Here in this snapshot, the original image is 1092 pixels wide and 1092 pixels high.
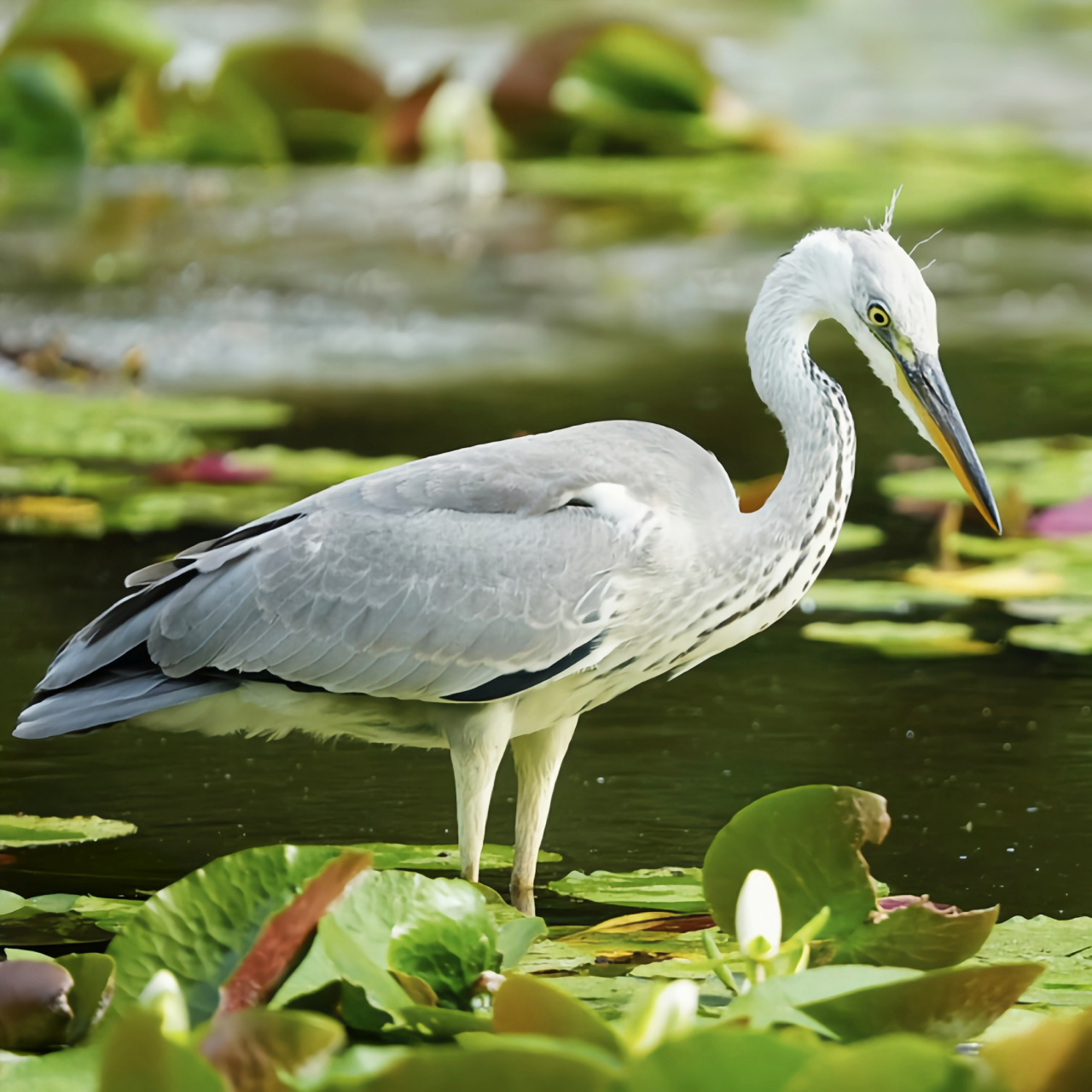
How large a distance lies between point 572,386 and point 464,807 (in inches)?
187

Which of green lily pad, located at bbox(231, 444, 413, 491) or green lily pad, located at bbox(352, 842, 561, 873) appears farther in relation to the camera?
green lily pad, located at bbox(231, 444, 413, 491)

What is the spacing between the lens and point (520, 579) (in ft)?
10.3

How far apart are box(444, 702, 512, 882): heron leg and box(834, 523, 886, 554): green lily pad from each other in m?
2.49

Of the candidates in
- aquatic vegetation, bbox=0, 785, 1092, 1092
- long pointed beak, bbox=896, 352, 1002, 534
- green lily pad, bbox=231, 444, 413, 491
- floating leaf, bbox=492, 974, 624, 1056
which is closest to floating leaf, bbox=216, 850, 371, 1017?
aquatic vegetation, bbox=0, 785, 1092, 1092

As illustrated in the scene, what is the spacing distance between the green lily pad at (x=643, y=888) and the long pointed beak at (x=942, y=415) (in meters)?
0.80

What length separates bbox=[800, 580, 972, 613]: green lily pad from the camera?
5008mm

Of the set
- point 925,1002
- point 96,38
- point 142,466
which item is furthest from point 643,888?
point 96,38

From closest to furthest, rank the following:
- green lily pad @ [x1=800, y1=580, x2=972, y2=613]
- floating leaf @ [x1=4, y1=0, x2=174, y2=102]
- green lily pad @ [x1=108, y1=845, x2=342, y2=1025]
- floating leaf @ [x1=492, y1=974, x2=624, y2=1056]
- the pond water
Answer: floating leaf @ [x1=492, y1=974, x2=624, y2=1056] → green lily pad @ [x1=108, y1=845, x2=342, y2=1025] → the pond water → green lily pad @ [x1=800, y1=580, x2=972, y2=613] → floating leaf @ [x1=4, y1=0, x2=174, y2=102]

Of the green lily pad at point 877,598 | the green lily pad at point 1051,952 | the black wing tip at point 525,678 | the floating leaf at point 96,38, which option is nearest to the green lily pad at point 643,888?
the black wing tip at point 525,678

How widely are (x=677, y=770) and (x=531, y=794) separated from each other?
696 mm

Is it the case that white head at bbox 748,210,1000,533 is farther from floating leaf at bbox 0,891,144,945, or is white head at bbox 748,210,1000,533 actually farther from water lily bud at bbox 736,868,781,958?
floating leaf at bbox 0,891,144,945

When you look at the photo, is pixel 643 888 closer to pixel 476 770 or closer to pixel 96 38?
pixel 476 770

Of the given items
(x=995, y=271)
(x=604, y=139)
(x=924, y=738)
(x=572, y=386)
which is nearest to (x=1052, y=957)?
(x=924, y=738)

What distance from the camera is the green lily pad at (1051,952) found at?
2.66 metres
